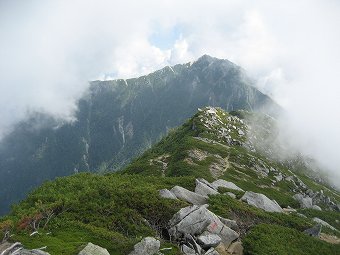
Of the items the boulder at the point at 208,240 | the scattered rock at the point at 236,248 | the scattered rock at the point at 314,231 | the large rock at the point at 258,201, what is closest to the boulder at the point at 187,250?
the boulder at the point at 208,240

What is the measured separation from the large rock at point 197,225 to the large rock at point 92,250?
9795mm

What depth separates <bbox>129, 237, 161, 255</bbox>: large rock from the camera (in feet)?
109

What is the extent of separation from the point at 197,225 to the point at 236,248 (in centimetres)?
548

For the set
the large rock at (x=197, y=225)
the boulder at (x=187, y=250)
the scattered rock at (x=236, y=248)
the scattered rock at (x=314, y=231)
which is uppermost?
the large rock at (x=197, y=225)

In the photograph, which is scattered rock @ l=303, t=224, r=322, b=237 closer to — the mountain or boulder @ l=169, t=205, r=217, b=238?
the mountain

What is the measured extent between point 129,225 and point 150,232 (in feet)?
8.17

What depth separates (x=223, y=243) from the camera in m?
41.8

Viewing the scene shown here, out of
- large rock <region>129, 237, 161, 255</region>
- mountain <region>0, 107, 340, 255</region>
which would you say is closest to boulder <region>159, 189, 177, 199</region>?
mountain <region>0, 107, 340, 255</region>

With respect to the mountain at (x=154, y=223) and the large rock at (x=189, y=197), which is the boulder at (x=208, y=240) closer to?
the mountain at (x=154, y=223)

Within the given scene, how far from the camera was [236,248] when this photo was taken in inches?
1658

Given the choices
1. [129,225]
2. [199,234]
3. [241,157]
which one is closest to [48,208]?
[129,225]

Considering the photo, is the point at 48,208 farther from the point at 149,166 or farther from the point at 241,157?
the point at 241,157

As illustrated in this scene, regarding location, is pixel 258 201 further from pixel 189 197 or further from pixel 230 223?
pixel 230 223

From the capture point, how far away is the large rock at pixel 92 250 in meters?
31.5
